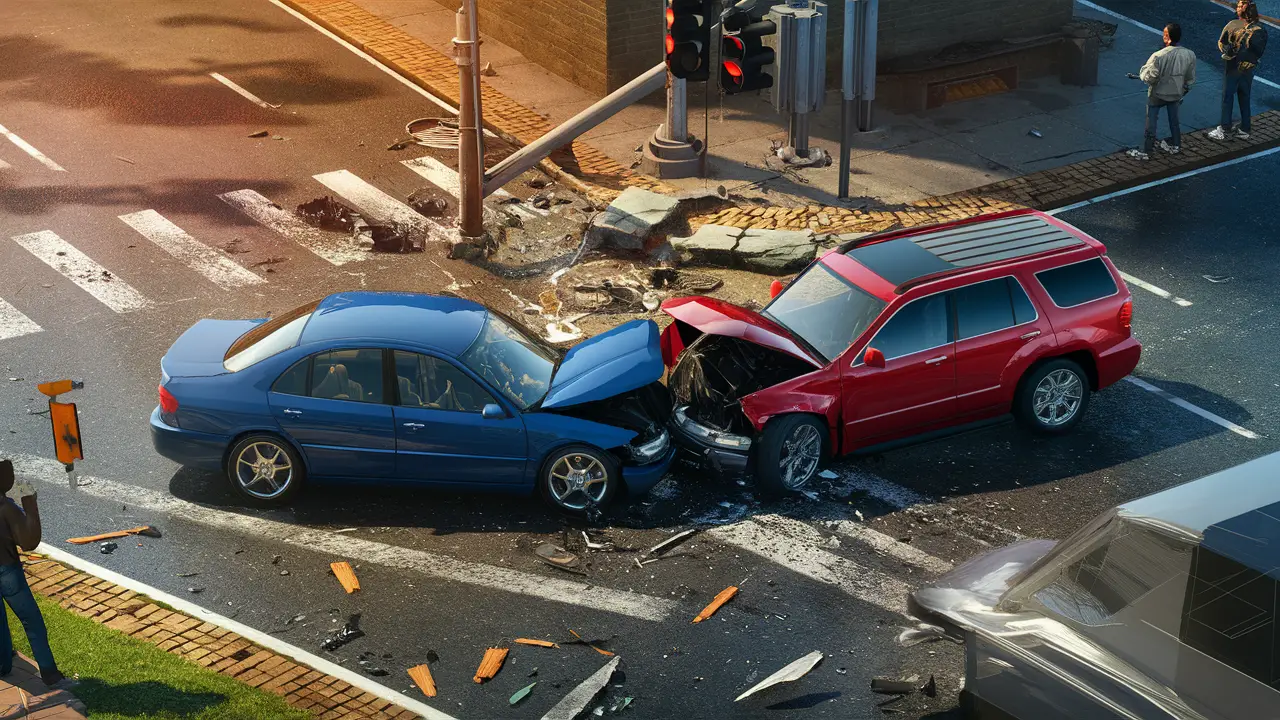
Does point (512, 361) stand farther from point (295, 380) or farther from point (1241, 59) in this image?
point (1241, 59)

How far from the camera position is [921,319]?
1164 cm

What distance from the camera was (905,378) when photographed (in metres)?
11.5

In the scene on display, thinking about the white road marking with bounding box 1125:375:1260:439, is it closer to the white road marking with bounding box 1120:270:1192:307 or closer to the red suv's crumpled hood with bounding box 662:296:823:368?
the white road marking with bounding box 1120:270:1192:307

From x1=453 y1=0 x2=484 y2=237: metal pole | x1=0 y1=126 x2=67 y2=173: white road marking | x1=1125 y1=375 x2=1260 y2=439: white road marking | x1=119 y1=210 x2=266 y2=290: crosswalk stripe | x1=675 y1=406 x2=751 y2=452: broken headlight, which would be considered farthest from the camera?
x1=0 y1=126 x2=67 y2=173: white road marking

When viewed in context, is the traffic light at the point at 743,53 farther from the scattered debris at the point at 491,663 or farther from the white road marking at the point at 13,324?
the scattered debris at the point at 491,663

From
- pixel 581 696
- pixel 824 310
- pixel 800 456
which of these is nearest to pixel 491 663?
pixel 581 696

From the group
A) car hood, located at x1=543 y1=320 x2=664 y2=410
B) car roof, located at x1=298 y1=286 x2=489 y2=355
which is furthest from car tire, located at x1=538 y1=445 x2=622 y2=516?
car roof, located at x1=298 y1=286 x2=489 y2=355

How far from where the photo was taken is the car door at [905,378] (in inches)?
450

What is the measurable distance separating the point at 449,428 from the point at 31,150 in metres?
10.4

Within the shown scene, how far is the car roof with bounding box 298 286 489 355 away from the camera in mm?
10859

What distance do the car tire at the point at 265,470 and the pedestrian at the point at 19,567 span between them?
106 inches

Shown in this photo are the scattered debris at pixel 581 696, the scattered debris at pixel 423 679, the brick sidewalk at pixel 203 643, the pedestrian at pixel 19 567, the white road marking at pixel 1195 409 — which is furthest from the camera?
the white road marking at pixel 1195 409

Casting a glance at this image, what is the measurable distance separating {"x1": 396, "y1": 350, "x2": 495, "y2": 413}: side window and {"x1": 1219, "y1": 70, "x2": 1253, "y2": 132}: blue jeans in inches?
522

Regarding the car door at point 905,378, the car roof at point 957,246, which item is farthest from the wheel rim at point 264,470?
the car roof at point 957,246
